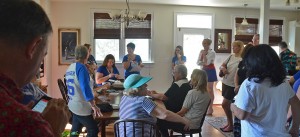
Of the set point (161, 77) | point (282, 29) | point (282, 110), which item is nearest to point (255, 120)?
point (282, 110)

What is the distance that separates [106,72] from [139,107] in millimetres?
→ 2352

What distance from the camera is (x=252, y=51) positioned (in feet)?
5.89

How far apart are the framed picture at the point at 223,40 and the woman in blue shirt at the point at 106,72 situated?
11.4ft

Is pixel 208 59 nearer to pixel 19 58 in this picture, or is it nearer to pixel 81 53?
pixel 81 53

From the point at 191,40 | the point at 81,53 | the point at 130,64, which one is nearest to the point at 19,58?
the point at 81,53

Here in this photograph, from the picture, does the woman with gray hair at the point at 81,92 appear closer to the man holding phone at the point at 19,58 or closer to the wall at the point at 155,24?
the man holding phone at the point at 19,58

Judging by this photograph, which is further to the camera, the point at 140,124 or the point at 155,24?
the point at 155,24

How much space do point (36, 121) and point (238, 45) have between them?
160 inches

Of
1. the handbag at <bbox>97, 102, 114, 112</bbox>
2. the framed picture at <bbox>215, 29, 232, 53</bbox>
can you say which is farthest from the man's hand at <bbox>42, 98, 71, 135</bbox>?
the framed picture at <bbox>215, 29, 232, 53</bbox>

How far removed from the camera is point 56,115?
800mm

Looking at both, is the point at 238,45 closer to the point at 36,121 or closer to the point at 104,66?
the point at 104,66

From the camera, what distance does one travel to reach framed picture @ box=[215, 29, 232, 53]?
729 cm

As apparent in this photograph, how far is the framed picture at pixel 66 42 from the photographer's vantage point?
6680mm

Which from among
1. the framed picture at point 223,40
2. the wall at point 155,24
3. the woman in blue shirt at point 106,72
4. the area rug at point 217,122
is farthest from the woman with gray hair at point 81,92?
the framed picture at point 223,40
